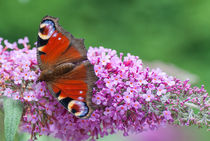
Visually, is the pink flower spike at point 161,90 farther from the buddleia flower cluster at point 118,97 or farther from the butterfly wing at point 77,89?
the butterfly wing at point 77,89

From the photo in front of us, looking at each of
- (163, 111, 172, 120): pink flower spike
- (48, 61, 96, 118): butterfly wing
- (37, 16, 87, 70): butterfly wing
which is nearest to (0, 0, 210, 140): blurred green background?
(37, 16, 87, 70): butterfly wing

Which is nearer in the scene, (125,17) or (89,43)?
(89,43)

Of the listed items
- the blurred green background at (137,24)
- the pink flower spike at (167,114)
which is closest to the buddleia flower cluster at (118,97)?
the pink flower spike at (167,114)

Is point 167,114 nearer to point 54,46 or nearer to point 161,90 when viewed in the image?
point 161,90

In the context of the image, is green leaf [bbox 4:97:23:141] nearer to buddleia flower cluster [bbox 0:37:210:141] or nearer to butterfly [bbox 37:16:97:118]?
buddleia flower cluster [bbox 0:37:210:141]

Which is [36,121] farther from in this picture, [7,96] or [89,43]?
[89,43]

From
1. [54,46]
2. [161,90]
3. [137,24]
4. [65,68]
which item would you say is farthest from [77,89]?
[137,24]

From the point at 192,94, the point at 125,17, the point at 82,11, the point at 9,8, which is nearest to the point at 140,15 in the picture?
the point at 125,17
